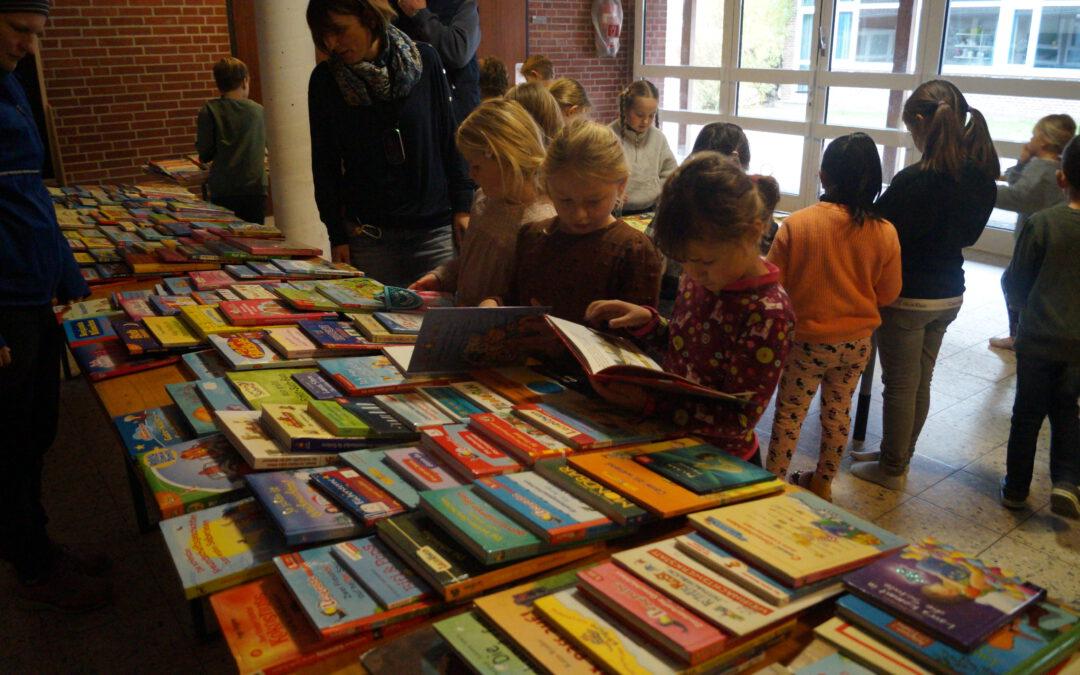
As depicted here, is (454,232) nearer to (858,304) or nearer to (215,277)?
(215,277)

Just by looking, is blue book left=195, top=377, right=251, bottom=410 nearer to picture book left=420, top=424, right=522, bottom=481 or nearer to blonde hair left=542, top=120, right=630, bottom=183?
picture book left=420, top=424, right=522, bottom=481

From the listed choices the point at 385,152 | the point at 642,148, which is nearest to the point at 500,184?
the point at 385,152

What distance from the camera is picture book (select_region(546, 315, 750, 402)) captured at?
140cm

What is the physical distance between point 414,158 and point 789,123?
645 cm

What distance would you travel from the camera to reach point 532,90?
2795mm

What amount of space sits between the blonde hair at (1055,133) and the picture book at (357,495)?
4.26 metres

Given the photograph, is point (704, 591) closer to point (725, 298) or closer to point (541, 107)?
point (725, 298)

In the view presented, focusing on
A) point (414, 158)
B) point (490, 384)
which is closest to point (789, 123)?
point (414, 158)

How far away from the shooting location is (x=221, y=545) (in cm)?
123

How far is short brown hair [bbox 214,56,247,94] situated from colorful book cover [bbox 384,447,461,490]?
418 cm

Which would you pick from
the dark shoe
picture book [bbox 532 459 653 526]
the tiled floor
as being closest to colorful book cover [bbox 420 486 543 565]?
picture book [bbox 532 459 653 526]

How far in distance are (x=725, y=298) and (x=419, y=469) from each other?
701mm

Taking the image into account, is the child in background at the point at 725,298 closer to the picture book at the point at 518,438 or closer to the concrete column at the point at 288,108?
the picture book at the point at 518,438

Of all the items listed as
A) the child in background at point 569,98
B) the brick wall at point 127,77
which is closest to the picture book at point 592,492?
the child in background at point 569,98
